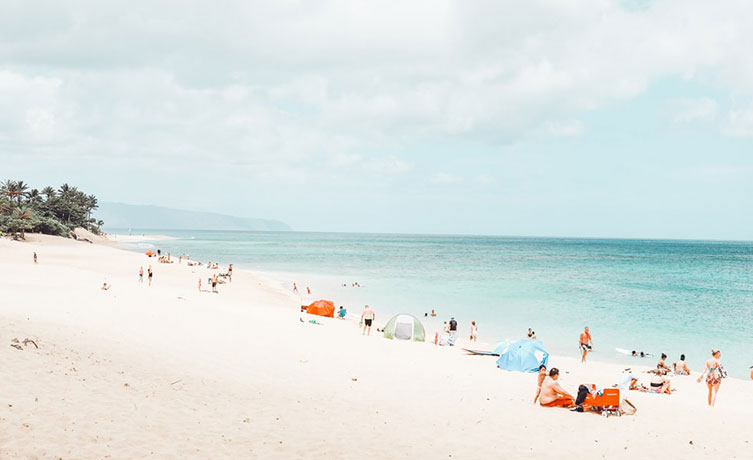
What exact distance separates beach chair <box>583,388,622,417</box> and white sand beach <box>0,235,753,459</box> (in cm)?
29

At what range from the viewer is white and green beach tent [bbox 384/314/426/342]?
2286 centimetres

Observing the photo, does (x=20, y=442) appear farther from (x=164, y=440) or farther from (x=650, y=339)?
(x=650, y=339)

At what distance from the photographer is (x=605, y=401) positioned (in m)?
12.5

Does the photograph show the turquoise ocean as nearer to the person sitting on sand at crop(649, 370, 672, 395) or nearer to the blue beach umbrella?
the person sitting on sand at crop(649, 370, 672, 395)

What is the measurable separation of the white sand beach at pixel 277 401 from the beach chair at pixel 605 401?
29cm

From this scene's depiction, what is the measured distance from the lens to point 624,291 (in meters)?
48.8

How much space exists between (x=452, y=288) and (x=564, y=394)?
114 ft

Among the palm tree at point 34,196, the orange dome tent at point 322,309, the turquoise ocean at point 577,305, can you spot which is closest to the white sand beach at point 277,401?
the turquoise ocean at point 577,305

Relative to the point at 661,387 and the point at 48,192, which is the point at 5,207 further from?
the point at 661,387

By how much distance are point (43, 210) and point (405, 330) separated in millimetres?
89641

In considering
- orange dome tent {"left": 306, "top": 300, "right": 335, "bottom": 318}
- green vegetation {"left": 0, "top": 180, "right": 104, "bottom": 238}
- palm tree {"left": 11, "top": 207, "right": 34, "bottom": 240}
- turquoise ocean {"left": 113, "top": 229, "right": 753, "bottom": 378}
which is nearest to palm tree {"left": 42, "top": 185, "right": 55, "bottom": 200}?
green vegetation {"left": 0, "top": 180, "right": 104, "bottom": 238}

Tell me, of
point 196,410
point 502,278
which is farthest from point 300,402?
point 502,278

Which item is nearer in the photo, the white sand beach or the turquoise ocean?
the white sand beach

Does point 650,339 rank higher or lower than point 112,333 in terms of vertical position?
lower
